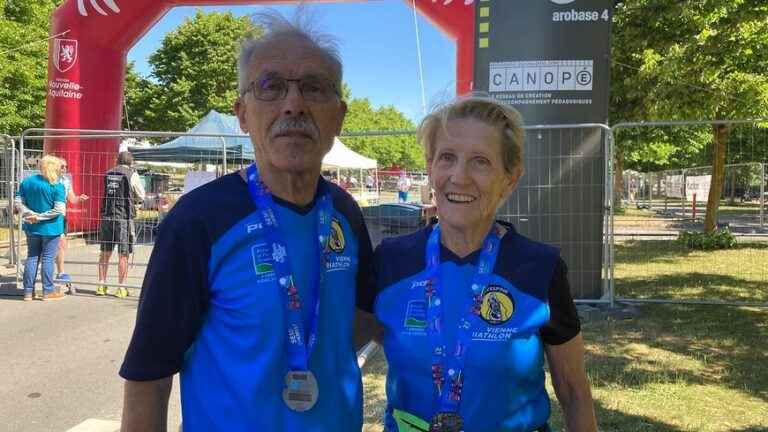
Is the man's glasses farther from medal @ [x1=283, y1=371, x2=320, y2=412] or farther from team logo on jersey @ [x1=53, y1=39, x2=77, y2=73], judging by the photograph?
team logo on jersey @ [x1=53, y1=39, x2=77, y2=73]

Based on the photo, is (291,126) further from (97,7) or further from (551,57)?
(97,7)

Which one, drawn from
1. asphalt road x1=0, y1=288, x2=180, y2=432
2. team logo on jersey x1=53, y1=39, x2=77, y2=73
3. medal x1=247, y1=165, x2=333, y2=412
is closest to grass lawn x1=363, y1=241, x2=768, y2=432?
asphalt road x1=0, y1=288, x2=180, y2=432

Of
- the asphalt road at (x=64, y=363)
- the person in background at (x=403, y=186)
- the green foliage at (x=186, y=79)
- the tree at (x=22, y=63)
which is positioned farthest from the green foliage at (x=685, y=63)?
the green foliage at (x=186, y=79)

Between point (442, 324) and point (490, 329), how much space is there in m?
0.13

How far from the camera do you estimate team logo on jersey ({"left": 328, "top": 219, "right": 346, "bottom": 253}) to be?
5.85ft

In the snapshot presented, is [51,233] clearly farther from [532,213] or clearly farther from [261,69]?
[261,69]

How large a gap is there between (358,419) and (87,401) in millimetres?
3675

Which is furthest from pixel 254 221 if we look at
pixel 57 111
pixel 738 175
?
pixel 738 175

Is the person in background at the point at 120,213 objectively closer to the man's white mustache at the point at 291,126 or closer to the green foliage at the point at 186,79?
the man's white mustache at the point at 291,126

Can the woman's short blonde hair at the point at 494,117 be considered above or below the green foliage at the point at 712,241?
above

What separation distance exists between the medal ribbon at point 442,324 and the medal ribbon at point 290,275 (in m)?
0.32

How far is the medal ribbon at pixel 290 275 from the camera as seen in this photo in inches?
63.8

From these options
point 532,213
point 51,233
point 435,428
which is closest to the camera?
point 435,428

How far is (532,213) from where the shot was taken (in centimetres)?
708
